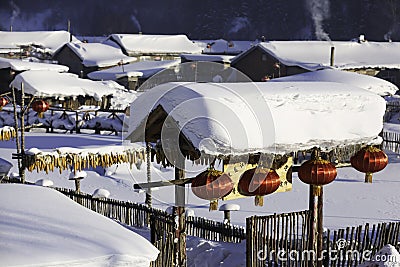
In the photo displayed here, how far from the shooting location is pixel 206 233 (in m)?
11.3

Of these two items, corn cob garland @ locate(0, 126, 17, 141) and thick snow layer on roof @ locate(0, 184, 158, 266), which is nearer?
thick snow layer on roof @ locate(0, 184, 158, 266)

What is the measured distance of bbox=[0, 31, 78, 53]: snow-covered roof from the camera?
47.7 meters

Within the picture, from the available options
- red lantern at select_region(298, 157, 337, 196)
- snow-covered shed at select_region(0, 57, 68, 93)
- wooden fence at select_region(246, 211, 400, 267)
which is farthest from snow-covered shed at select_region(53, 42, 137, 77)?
red lantern at select_region(298, 157, 337, 196)

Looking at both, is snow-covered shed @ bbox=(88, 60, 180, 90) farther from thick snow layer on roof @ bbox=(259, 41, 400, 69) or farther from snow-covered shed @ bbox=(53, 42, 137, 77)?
thick snow layer on roof @ bbox=(259, 41, 400, 69)

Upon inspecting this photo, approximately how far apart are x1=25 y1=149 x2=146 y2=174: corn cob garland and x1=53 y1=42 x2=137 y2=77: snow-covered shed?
1028 inches

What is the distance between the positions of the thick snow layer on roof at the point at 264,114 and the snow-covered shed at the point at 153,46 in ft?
124

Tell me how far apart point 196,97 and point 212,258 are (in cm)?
324

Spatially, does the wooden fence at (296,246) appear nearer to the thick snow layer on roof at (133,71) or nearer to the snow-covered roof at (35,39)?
the thick snow layer on roof at (133,71)

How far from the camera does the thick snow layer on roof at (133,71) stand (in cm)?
3688

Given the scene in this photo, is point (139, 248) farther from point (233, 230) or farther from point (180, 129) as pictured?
point (233, 230)

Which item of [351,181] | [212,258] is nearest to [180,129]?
[212,258]

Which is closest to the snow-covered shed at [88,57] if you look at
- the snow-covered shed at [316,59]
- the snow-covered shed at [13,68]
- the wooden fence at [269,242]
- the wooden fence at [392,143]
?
the snow-covered shed at [13,68]

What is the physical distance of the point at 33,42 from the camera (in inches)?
1897

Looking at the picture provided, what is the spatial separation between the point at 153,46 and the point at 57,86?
65.7 feet
